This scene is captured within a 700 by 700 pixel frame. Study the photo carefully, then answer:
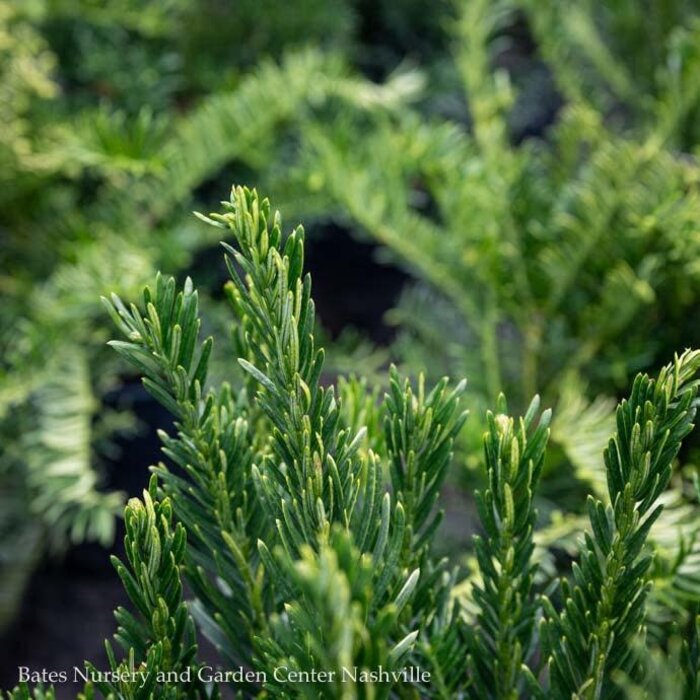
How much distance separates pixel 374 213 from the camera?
2.50 feet

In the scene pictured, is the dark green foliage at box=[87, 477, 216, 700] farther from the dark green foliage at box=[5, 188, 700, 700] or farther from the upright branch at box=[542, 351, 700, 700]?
the upright branch at box=[542, 351, 700, 700]

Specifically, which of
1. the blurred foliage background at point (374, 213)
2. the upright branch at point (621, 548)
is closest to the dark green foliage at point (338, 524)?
the upright branch at point (621, 548)

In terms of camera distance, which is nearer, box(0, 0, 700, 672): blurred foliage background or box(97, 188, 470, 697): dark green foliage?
box(97, 188, 470, 697): dark green foliage

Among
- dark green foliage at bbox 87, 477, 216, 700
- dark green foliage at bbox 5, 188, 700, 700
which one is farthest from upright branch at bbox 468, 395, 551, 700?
dark green foliage at bbox 87, 477, 216, 700

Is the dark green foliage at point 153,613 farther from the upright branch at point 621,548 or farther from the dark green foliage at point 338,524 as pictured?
the upright branch at point 621,548

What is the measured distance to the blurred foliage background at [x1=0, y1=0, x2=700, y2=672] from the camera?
0.72 m

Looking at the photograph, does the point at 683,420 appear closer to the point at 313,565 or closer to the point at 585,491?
the point at 313,565

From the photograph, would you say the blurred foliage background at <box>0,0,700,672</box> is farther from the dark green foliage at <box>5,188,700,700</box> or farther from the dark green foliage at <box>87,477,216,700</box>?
the dark green foliage at <box>87,477,216,700</box>

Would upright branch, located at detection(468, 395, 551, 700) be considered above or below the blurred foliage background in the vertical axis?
below

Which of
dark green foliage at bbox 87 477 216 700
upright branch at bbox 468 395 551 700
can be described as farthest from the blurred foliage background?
dark green foliage at bbox 87 477 216 700

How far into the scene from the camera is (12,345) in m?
0.88

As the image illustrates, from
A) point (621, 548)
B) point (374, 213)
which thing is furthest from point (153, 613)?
point (374, 213)

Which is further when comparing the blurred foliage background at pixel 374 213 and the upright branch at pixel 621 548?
the blurred foliage background at pixel 374 213

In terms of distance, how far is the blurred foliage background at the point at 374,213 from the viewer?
719 mm
